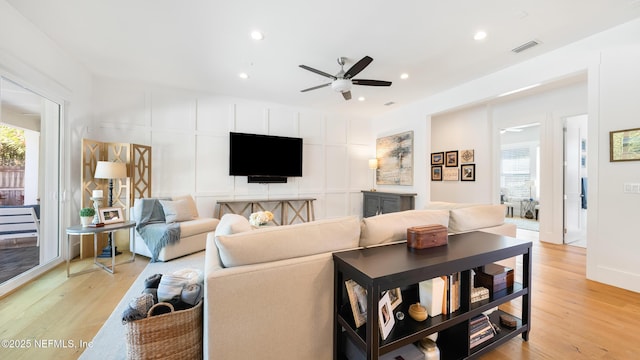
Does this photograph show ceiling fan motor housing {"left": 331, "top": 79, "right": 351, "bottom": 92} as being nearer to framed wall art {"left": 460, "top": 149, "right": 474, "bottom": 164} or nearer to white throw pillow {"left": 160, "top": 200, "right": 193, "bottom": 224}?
white throw pillow {"left": 160, "top": 200, "right": 193, "bottom": 224}

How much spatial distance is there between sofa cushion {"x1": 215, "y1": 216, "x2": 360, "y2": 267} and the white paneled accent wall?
3741 mm

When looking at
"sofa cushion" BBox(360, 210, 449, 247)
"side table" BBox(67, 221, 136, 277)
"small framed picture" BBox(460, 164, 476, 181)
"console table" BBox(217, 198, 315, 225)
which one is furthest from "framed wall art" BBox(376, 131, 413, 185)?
"side table" BBox(67, 221, 136, 277)

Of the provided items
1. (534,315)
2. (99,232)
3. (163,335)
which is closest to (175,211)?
(99,232)

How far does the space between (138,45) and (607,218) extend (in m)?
5.84

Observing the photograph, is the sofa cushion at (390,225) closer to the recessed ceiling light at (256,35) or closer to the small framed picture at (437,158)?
the recessed ceiling light at (256,35)

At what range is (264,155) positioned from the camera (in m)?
5.01

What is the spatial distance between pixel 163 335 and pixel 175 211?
8.89 feet

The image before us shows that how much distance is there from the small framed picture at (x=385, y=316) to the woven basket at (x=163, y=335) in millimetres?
1064

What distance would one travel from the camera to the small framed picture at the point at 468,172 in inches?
199

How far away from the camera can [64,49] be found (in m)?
3.11

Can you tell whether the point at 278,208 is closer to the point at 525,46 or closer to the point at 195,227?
the point at 195,227

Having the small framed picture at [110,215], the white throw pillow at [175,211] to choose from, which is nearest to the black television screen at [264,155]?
the white throw pillow at [175,211]

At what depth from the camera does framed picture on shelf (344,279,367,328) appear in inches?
51.9

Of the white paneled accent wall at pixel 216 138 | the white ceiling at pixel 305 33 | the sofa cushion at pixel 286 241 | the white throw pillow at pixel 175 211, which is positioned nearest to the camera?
the sofa cushion at pixel 286 241
